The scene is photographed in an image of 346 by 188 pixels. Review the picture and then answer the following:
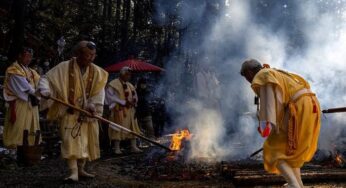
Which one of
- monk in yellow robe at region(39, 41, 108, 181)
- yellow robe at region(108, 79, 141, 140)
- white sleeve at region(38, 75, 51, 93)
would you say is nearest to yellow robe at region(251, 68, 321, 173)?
monk in yellow robe at region(39, 41, 108, 181)

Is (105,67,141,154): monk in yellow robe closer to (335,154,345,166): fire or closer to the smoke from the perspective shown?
the smoke

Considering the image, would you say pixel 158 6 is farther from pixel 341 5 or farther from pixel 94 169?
pixel 94 169

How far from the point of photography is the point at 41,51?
16844 mm

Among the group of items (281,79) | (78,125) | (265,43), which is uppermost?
(265,43)

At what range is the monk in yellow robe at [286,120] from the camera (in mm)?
5047

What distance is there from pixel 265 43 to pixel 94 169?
1949 cm

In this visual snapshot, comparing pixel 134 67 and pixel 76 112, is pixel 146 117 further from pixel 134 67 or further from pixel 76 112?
pixel 76 112

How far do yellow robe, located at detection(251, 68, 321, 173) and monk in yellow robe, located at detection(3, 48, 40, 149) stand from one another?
5.76 metres

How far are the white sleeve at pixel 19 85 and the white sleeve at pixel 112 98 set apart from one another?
3.09 metres

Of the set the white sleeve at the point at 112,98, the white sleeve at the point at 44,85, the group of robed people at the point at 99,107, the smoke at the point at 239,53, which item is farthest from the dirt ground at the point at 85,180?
the smoke at the point at 239,53

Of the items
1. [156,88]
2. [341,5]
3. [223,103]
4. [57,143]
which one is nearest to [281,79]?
[57,143]

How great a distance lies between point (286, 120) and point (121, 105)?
7.29 metres

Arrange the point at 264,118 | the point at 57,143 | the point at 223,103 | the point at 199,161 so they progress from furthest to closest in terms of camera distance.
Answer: the point at 223,103
the point at 57,143
the point at 199,161
the point at 264,118

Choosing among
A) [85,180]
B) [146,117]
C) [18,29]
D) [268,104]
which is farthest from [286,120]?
[146,117]
